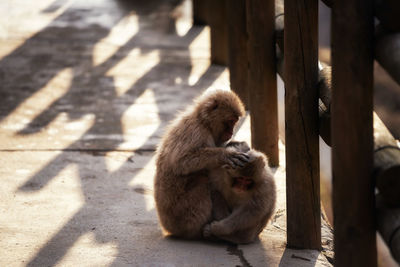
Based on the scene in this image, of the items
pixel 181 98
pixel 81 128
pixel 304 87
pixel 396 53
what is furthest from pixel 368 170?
pixel 181 98

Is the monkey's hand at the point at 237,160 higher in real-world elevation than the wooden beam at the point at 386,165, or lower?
lower

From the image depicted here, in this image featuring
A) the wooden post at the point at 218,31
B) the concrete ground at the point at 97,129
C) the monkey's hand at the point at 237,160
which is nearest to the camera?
the monkey's hand at the point at 237,160

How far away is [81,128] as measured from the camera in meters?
7.38

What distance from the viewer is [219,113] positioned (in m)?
4.75

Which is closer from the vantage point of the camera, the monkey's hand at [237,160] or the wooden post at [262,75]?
the monkey's hand at [237,160]

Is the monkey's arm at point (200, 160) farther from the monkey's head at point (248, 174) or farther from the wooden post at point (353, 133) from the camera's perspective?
the wooden post at point (353, 133)

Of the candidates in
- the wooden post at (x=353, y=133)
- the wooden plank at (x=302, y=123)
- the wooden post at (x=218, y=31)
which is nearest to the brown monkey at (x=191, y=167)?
the wooden plank at (x=302, y=123)

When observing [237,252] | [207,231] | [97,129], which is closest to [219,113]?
[207,231]

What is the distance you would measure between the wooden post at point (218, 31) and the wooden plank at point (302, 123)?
4.69 m

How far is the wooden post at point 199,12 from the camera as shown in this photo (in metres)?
11.0

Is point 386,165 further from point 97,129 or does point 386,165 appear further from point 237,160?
point 97,129

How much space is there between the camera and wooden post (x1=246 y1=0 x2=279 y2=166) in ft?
20.4

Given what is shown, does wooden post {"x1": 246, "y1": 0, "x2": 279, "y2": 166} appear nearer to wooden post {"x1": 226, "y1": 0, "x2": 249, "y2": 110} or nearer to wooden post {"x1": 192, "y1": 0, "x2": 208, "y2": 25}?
wooden post {"x1": 226, "y1": 0, "x2": 249, "y2": 110}

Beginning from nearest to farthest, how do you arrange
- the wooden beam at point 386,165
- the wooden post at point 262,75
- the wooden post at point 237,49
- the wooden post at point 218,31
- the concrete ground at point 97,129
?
the wooden beam at point 386,165, the concrete ground at point 97,129, the wooden post at point 262,75, the wooden post at point 237,49, the wooden post at point 218,31
